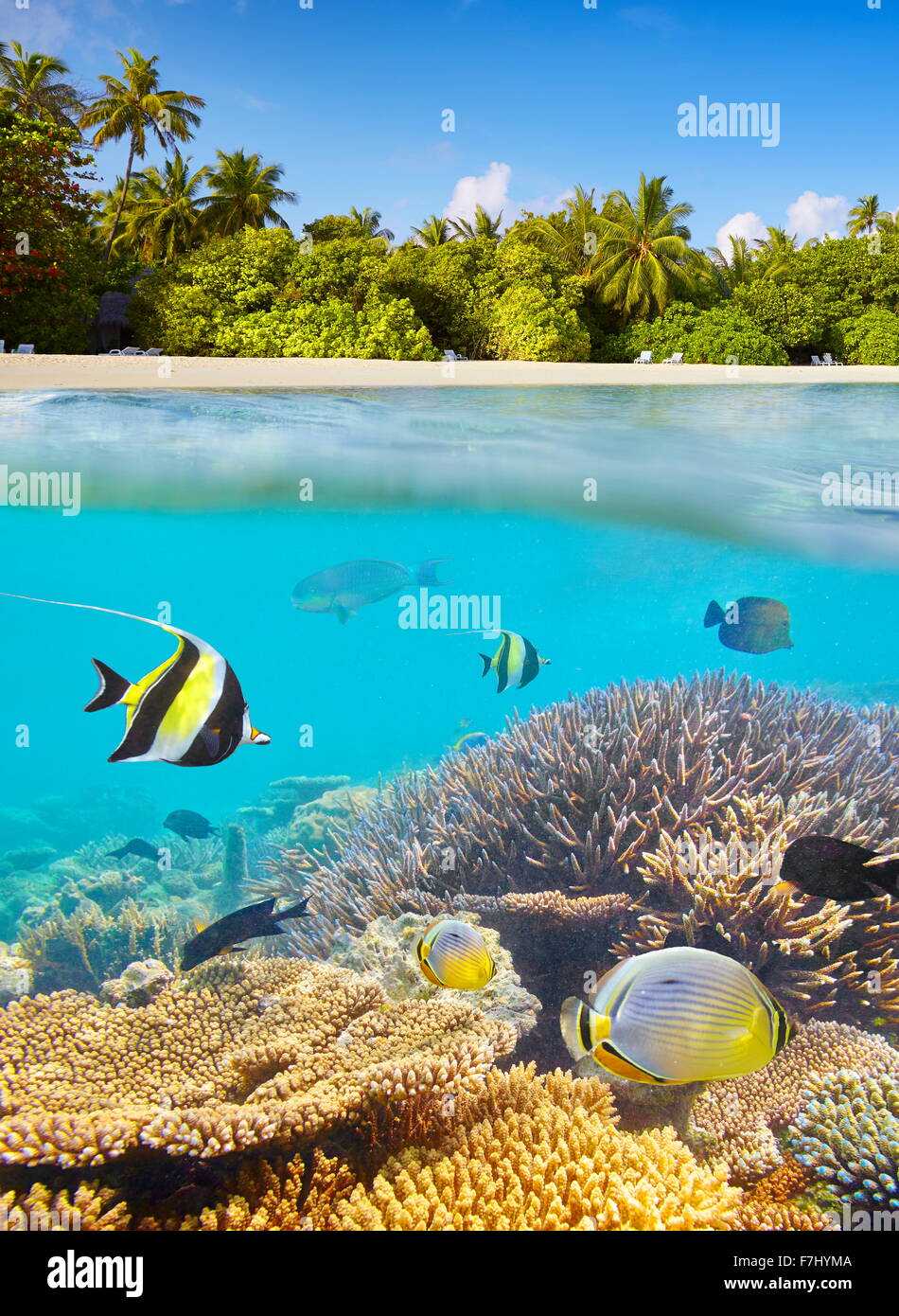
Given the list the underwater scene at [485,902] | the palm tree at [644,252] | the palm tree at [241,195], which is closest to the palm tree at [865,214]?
the palm tree at [644,252]

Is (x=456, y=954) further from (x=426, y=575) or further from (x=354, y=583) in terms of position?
(x=426, y=575)

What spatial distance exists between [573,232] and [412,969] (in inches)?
1224

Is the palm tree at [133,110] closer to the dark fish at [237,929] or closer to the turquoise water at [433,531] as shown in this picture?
the turquoise water at [433,531]

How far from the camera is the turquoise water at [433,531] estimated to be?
289 inches

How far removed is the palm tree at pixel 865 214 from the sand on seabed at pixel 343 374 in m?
43.8

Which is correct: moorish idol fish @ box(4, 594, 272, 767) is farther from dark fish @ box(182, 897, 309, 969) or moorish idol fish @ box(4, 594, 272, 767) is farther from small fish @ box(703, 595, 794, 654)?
small fish @ box(703, 595, 794, 654)

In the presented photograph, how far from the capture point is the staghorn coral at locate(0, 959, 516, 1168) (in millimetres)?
3217

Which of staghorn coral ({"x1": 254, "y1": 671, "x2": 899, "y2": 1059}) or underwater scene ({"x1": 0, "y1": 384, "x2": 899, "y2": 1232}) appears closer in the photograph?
underwater scene ({"x1": 0, "y1": 384, "x2": 899, "y2": 1232})

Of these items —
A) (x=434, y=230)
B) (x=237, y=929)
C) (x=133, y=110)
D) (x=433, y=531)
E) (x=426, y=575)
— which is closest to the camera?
(x=237, y=929)

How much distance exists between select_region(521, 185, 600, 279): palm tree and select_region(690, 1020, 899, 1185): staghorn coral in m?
26.4

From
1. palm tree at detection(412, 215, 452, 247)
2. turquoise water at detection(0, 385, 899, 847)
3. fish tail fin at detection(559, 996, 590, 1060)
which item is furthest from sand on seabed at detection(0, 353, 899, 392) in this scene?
A: palm tree at detection(412, 215, 452, 247)

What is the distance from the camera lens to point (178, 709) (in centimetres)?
288

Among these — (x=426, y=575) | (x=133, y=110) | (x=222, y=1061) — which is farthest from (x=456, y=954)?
(x=133, y=110)
